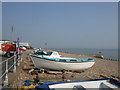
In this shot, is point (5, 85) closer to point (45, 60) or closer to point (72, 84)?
point (72, 84)

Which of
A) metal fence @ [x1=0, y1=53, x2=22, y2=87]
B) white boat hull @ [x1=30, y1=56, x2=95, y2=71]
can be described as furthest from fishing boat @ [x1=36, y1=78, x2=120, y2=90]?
white boat hull @ [x1=30, y1=56, x2=95, y2=71]

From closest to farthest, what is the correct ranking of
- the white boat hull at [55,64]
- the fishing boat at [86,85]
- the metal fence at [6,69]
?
the fishing boat at [86,85] → the metal fence at [6,69] → the white boat hull at [55,64]

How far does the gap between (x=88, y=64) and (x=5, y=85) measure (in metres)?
7.15

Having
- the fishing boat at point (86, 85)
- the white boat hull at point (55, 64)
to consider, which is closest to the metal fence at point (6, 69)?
the white boat hull at point (55, 64)

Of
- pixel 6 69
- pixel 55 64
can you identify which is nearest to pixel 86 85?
pixel 6 69

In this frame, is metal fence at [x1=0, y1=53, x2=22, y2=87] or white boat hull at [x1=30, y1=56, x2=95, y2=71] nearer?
metal fence at [x1=0, y1=53, x2=22, y2=87]

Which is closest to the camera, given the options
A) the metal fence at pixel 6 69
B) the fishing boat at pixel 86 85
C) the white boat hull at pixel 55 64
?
the fishing boat at pixel 86 85

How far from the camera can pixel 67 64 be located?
10.2 metres

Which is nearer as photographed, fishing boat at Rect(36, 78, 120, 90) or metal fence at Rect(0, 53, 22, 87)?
fishing boat at Rect(36, 78, 120, 90)

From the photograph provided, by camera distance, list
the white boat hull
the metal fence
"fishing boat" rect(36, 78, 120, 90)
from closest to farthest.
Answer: "fishing boat" rect(36, 78, 120, 90) → the metal fence → the white boat hull

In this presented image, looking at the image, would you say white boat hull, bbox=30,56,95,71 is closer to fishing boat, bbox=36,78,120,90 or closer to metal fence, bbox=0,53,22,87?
metal fence, bbox=0,53,22,87

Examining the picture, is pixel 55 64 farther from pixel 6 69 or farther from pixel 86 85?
pixel 86 85

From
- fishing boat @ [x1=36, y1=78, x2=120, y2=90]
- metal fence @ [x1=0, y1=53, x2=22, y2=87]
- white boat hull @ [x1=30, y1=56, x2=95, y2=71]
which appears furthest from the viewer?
white boat hull @ [x1=30, y1=56, x2=95, y2=71]

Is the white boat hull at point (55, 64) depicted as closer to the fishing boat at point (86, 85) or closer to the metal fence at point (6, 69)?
the metal fence at point (6, 69)
